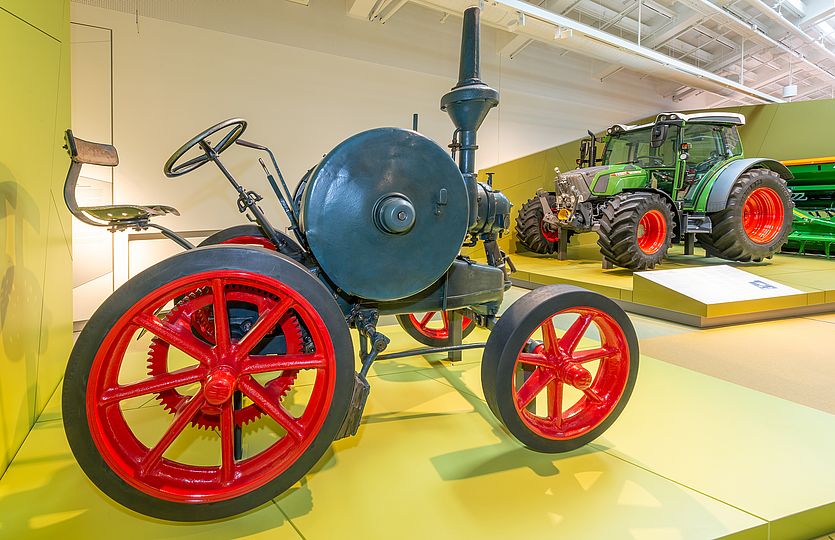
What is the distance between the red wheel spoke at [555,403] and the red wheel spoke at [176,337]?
3.83ft

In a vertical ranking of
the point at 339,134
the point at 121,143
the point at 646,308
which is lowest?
the point at 646,308

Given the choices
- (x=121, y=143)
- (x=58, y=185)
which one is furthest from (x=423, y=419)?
(x=121, y=143)

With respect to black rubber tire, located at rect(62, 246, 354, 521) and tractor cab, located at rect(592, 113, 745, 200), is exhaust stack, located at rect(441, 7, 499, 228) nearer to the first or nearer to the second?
black rubber tire, located at rect(62, 246, 354, 521)

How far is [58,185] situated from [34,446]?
3.85 feet

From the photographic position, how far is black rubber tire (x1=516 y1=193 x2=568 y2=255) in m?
6.86

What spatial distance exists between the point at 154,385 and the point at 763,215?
7.06 metres

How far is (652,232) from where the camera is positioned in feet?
18.2

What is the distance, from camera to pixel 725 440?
1856mm

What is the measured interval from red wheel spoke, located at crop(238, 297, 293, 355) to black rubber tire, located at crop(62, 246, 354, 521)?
6 centimetres

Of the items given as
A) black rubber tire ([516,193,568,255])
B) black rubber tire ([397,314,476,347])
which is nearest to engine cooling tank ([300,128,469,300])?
black rubber tire ([397,314,476,347])

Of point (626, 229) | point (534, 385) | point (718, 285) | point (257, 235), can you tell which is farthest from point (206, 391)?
point (626, 229)

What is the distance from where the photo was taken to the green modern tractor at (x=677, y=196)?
522cm

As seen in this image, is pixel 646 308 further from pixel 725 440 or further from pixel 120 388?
pixel 120 388

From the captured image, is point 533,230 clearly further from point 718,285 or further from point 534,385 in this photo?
point 534,385
